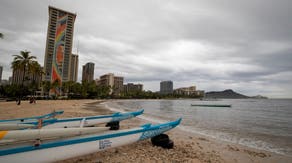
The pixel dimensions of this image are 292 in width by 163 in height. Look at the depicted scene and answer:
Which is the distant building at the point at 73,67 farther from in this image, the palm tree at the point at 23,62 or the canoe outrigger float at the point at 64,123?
the canoe outrigger float at the point at 64,123

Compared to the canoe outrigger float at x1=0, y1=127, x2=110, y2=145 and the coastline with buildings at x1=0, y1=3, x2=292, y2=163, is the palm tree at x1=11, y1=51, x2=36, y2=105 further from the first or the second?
the canoe outrigger float at x1=0, y1=127, x2=110, y2=145

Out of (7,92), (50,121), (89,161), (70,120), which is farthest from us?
(7,92)

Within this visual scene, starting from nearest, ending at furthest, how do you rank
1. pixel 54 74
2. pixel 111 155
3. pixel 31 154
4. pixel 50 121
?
1. pixel 31 154
2. pixel 111 155
3. pixel 50 121
4. pixel 54 74

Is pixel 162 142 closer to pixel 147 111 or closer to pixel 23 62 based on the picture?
pixel 147 111

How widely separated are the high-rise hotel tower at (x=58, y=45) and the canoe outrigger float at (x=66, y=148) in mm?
78783

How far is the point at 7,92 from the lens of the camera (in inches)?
2211

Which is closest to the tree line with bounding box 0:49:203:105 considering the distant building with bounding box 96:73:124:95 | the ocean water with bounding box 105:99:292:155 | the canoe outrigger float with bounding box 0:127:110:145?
the ocean water with bounding box 105:99:292:155

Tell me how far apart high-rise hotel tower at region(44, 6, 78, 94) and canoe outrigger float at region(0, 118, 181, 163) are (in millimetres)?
78783

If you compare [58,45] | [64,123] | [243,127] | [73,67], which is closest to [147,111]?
[243,127]

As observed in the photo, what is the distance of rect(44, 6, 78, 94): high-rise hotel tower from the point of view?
73.6 meters

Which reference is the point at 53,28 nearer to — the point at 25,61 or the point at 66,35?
the point at 66,35

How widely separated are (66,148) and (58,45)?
87490 millimetres

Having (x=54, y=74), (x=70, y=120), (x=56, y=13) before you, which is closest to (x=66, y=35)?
(x=56, y=13)

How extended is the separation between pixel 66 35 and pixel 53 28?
7.17 metres
